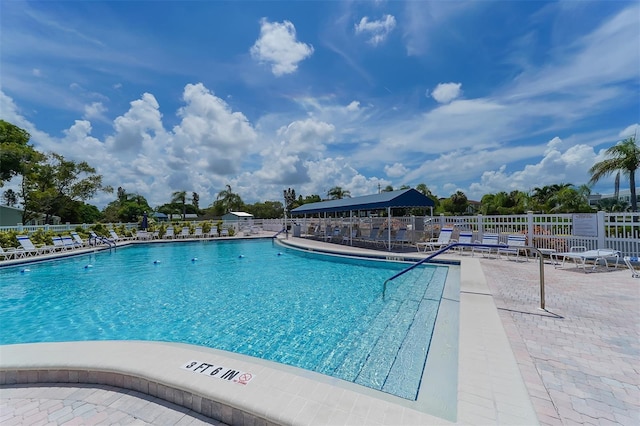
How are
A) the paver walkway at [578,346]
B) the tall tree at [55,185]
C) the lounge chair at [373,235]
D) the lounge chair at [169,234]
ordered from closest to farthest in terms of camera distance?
the paver walkway at [578,346]
the lounge chair at [373,235]
the lounge chair at [169,234]
the tall tree at [55,185]

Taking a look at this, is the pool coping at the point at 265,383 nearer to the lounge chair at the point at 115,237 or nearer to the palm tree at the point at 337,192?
the lounge chair at the point at 115,237

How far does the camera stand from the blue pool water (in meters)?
3.70

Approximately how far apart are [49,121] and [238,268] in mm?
13099

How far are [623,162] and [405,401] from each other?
1637cm

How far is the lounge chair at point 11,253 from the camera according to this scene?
10950 mm

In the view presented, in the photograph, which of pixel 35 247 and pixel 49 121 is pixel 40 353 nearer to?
pixel 35 247

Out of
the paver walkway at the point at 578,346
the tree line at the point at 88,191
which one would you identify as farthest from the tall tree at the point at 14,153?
the paver walkway at the point at 578,346

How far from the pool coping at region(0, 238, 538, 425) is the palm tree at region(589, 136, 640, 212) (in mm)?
14636

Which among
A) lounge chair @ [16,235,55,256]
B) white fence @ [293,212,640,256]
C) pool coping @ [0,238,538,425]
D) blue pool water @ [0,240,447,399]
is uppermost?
white fence @ [293,212,640,256]

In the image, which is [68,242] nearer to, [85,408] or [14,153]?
[14,153]

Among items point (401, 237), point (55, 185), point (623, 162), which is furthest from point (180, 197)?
point (623, 162)

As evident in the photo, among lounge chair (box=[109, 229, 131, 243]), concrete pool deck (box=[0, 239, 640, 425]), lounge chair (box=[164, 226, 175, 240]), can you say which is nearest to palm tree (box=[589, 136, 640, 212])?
concrete pool deck (box=[0, 239, 640, 425])

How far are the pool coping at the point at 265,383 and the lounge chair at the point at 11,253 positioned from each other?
11646mm

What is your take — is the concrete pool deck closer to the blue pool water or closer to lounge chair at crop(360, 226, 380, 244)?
the blue pool water
